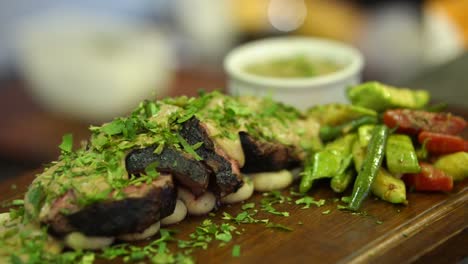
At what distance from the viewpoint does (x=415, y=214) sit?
268cm

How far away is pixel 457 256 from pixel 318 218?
1.86ft

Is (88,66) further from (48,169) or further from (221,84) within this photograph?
(48,169)

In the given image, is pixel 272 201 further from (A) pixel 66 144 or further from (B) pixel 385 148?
(A) pixel 66 144

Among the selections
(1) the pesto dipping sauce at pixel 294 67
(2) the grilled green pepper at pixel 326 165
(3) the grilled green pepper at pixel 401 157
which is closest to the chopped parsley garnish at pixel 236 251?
(2) the grilled green pepper at pixel 326 165

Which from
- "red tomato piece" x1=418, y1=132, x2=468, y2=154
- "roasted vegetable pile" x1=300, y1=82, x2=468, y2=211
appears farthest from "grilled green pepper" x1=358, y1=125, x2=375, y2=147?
"red tomato piece" x1=418, y1=132, x2=468, y2=154

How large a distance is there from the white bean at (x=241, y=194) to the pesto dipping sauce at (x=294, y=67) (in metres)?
1.30

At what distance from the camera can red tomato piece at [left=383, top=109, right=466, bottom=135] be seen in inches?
120

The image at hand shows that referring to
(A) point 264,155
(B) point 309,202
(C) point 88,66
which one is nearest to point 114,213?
(A) point 264,155

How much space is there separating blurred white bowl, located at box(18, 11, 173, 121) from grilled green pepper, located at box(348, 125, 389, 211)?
10.5 feet

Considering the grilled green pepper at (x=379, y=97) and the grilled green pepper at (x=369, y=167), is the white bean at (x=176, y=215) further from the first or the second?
the grilled green pepper at (x=379, y=97)

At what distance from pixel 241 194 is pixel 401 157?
715 mm

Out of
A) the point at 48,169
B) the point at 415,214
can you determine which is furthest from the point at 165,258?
the point at 415,214

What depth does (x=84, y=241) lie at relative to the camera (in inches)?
95.8

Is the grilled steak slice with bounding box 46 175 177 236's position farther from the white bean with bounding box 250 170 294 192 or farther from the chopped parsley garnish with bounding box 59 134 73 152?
the white bean with bounding box 250 170 294 192
